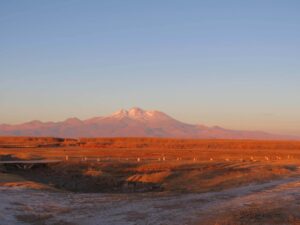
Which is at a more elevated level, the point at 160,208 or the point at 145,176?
the point at 145,176

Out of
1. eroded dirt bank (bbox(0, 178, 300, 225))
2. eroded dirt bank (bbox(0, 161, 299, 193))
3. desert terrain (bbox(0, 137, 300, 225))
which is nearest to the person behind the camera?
eroded dirt bank (bbox(0, 178, 300, 225))

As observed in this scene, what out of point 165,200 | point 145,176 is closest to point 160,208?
point 165,200

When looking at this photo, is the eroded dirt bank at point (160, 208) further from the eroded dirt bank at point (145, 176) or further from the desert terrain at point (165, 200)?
the eroded dirt bank at point (145, 176)

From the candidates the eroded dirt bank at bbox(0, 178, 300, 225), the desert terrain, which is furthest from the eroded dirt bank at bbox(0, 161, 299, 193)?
the eroded dirt bank at bbox(0, 178, 300, 225)

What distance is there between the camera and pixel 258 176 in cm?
3353

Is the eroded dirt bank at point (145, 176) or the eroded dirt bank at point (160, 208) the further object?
the eroded dirt bank at point (145, 176)

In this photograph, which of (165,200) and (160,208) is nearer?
(160,208)

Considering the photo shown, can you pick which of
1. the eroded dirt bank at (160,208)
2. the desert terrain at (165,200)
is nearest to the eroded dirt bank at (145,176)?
the desert terrain at (165,200)

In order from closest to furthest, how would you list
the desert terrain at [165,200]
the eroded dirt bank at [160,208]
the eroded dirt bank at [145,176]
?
the eroded dirt bank at [160,208]
the desert terrain at [165,200]
the eroded dirt bank at [145,176]

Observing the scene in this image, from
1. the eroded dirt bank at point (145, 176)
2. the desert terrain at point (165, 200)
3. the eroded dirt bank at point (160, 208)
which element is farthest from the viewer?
the eroded dirt bank at point (145, 176)

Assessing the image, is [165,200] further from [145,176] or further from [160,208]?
[145,176]

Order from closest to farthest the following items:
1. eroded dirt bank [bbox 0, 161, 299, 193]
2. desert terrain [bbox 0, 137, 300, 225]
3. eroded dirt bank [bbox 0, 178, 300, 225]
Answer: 1. eroded dirt bank [bbox 0, 178, 300, 225]
2. desert terrain [bbox 0, 137, 300, 225]
3. eroded dirt bank [bbox 0, 161, 299, 193]

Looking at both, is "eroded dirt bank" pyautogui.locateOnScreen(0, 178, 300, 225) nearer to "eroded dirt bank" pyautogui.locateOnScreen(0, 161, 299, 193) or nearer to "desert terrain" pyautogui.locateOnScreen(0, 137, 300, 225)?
"desert terrain" pyautogui.locateOnScreen(0, 137, 300, 225)

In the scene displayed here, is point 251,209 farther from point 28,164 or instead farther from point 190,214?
point 28,164
